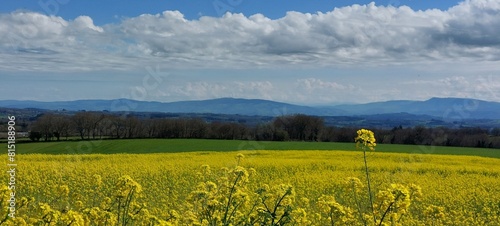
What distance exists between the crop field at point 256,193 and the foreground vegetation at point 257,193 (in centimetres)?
2

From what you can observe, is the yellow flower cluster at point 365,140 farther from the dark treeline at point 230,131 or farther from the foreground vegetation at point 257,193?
the dark treeline at point 230,131

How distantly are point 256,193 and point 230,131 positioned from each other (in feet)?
208

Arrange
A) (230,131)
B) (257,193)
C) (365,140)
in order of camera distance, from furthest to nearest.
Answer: (230,131) → (365,140) → (257,193)

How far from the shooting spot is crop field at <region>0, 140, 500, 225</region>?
4.57 metres

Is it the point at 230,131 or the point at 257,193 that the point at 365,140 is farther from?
the point at 230,131

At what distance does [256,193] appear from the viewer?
5.10 m

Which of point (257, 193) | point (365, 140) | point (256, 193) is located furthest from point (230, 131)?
point (257, 193)

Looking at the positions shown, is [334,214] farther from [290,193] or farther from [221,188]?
[221,188]

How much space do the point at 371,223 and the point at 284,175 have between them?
43.4ft

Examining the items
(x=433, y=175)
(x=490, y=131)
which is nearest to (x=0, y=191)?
(x=433, y=175)

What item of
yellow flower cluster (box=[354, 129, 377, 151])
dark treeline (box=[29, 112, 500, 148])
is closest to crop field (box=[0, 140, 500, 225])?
yellow flower cluster (box=[354, 129, 377, 151])

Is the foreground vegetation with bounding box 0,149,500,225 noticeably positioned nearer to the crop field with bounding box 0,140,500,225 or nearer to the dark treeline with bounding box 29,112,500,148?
the crop field with bounding box 0,140,500,225

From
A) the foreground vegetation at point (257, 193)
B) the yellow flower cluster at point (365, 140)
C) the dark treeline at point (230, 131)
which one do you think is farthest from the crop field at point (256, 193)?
the dark treeline at point (230, 131)

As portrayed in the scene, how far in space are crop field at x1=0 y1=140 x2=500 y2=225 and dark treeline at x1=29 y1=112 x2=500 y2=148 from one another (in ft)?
101
